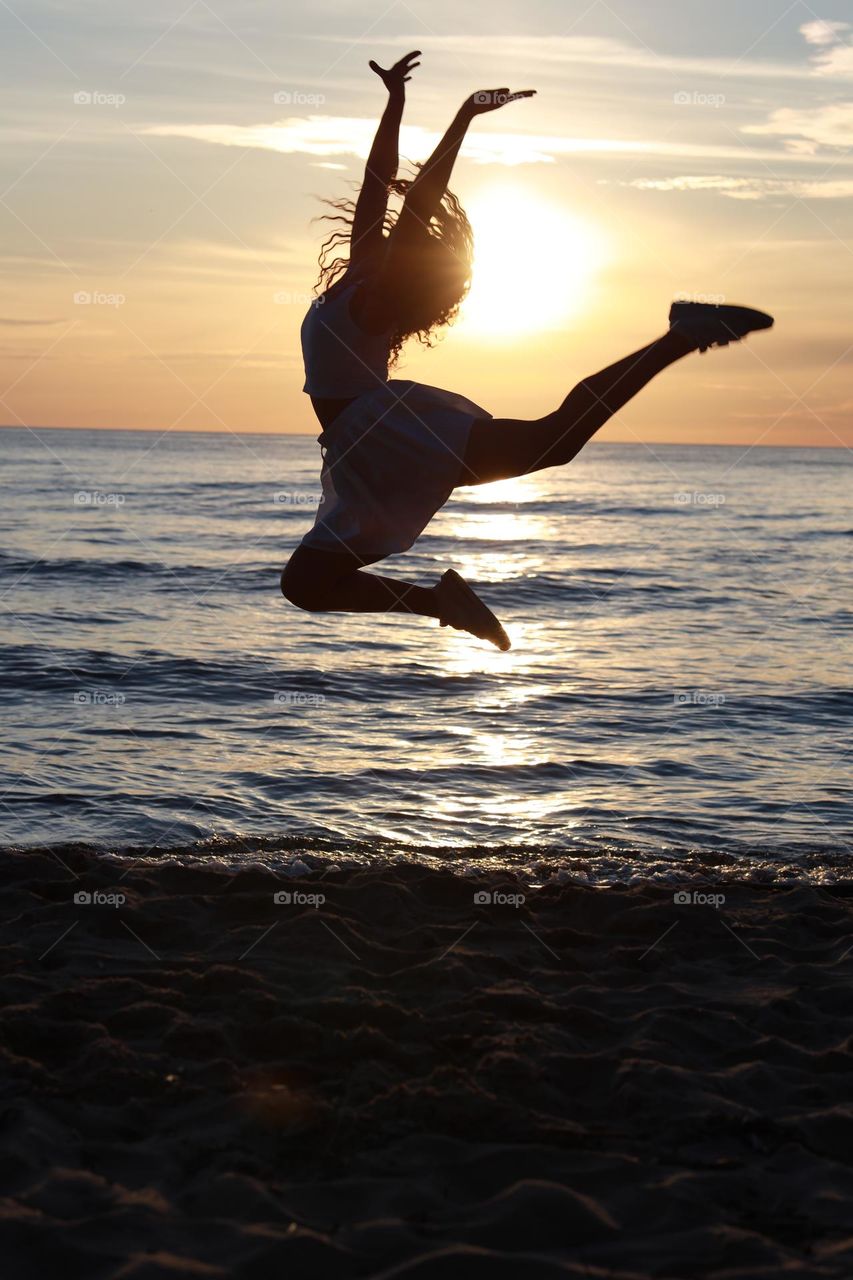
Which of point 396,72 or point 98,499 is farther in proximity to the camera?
point 98,499

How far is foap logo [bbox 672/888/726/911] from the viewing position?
5109mm

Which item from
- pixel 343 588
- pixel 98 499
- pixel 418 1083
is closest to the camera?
pixel 418 1083

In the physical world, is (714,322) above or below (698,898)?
above

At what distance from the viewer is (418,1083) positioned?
3426 millimetres

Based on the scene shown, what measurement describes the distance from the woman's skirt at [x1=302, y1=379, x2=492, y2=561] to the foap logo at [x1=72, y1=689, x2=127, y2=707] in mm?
5142

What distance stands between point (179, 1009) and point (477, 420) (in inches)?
88.4

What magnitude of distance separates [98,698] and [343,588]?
17.4ft

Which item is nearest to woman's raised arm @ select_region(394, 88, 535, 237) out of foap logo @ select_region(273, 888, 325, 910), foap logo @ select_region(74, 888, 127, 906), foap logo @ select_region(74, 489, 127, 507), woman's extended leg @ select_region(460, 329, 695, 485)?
woman's extended leg @ select_region(460, 329, 695, 485)

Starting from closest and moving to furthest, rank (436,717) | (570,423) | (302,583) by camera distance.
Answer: (570,423) → (302,583) → (436,717)
